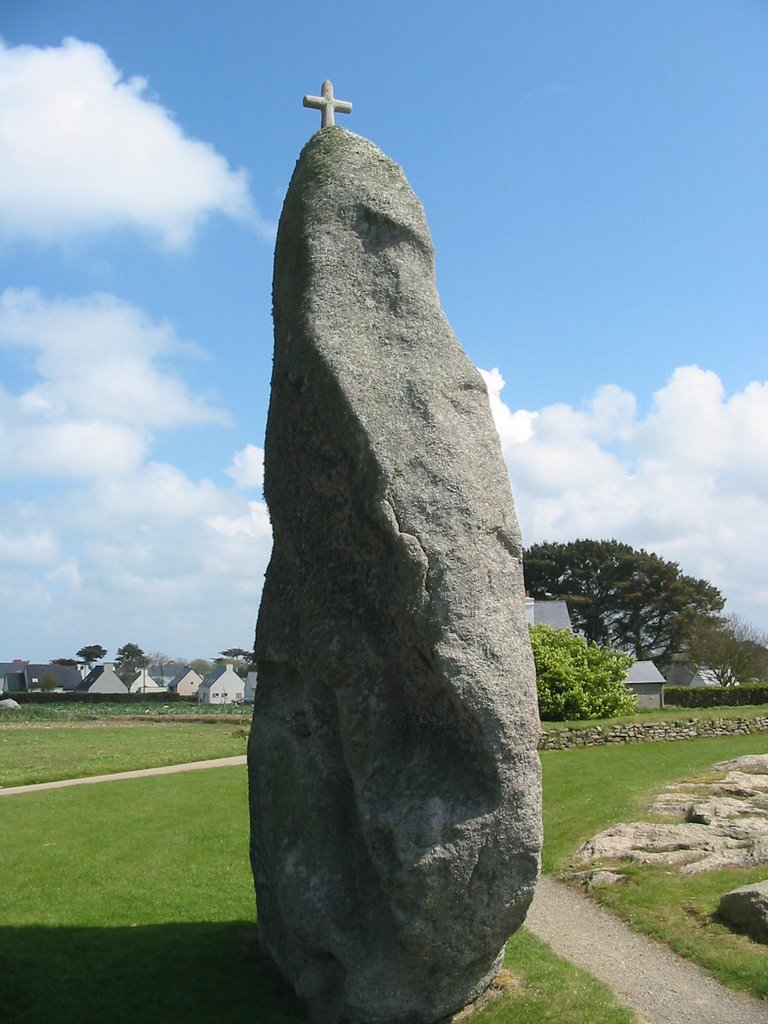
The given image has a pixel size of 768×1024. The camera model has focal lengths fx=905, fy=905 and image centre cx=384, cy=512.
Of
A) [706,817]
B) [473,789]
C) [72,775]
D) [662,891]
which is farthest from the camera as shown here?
[72,775]

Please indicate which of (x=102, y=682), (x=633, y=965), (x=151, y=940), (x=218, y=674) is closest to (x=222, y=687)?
(x=218, y=674)

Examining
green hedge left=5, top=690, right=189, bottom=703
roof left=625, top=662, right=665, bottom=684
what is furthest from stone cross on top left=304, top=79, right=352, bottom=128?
green hedge left=5, top=690, right=189, bottom=703

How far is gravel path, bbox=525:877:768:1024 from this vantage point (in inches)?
282

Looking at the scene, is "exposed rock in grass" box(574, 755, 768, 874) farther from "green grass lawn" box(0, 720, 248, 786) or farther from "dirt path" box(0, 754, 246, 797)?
"green grass lawn" box(0, 720, 248, 786)

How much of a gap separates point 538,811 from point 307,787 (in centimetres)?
183

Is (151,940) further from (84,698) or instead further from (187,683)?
(187,683)

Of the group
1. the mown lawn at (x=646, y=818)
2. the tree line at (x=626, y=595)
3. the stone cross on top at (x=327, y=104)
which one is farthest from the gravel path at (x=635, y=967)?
the tree line at (x=626, y=595)

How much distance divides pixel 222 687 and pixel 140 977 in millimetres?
97895

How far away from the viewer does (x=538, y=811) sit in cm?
593

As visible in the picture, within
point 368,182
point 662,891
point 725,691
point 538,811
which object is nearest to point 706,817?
point 662,891

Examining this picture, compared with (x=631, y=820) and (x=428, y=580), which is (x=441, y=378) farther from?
(x=631, y=820)

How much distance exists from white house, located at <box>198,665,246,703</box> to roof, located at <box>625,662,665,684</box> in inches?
2190

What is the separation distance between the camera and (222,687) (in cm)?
10294

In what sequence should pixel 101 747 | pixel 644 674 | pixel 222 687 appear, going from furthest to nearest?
pixel 222 687 → pixel 644 674 → pixel 101 747
